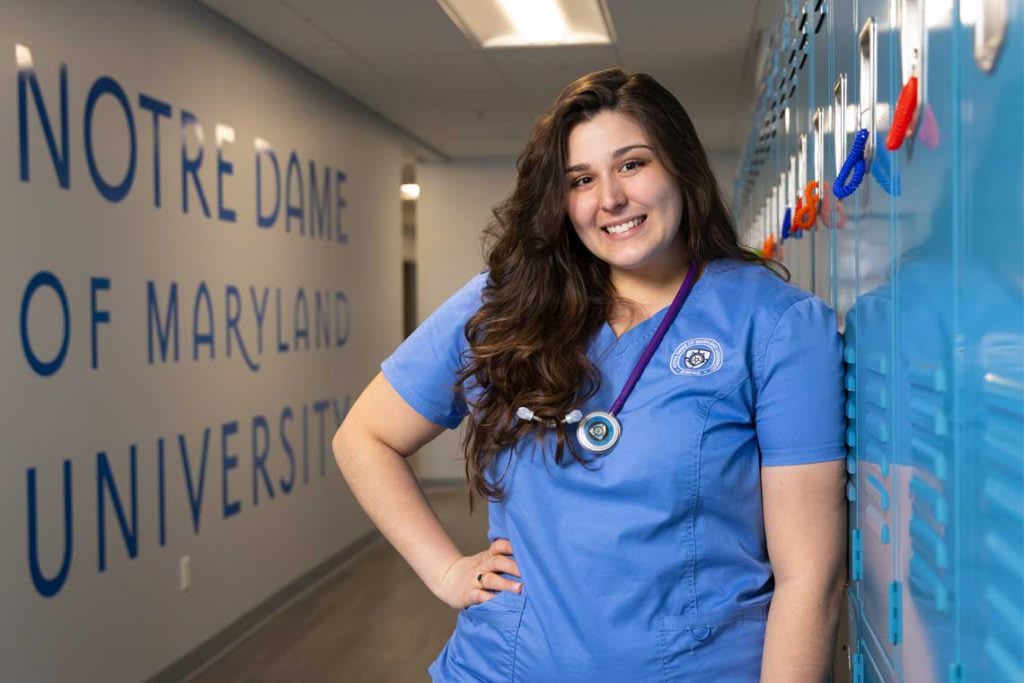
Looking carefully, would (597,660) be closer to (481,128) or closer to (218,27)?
(218,27)

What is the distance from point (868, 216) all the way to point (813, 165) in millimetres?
539

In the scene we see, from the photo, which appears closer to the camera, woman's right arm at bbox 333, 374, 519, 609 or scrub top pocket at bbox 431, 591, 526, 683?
scrub top pocket at bbox 431, 591, 526, 683

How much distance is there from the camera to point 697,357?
1.29 meters

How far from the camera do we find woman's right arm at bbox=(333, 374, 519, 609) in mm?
1605

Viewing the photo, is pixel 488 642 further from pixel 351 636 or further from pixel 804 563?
pixel 351 636

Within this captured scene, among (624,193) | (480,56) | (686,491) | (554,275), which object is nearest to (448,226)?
(480,56)

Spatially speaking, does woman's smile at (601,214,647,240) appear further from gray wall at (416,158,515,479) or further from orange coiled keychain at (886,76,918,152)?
gray wall at (416,158,515,479)

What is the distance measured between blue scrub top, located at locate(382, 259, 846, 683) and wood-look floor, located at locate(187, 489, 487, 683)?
2.99 m

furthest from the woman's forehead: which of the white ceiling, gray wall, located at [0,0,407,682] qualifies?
the white ceiling

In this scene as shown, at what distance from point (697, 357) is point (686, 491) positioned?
15 cm

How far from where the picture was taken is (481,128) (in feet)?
25.0

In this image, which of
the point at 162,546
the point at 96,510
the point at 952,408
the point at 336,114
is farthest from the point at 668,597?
the point at 336,114

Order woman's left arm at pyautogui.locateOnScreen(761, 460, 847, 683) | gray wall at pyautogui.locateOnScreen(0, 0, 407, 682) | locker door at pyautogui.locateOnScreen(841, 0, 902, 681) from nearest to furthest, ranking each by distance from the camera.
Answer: locker door at pyautogui.locateOnScreen(841, 0, 902, 681) < woman's left arm at pyautogui.locateOnScreen(761, 460, 847, 683) < gray wall at pyautogui.locateOnScreen(0, 0, 407, 682)

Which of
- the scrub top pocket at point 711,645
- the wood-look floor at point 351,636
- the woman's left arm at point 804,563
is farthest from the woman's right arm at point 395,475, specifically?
the wood-look floor at point 351,636
